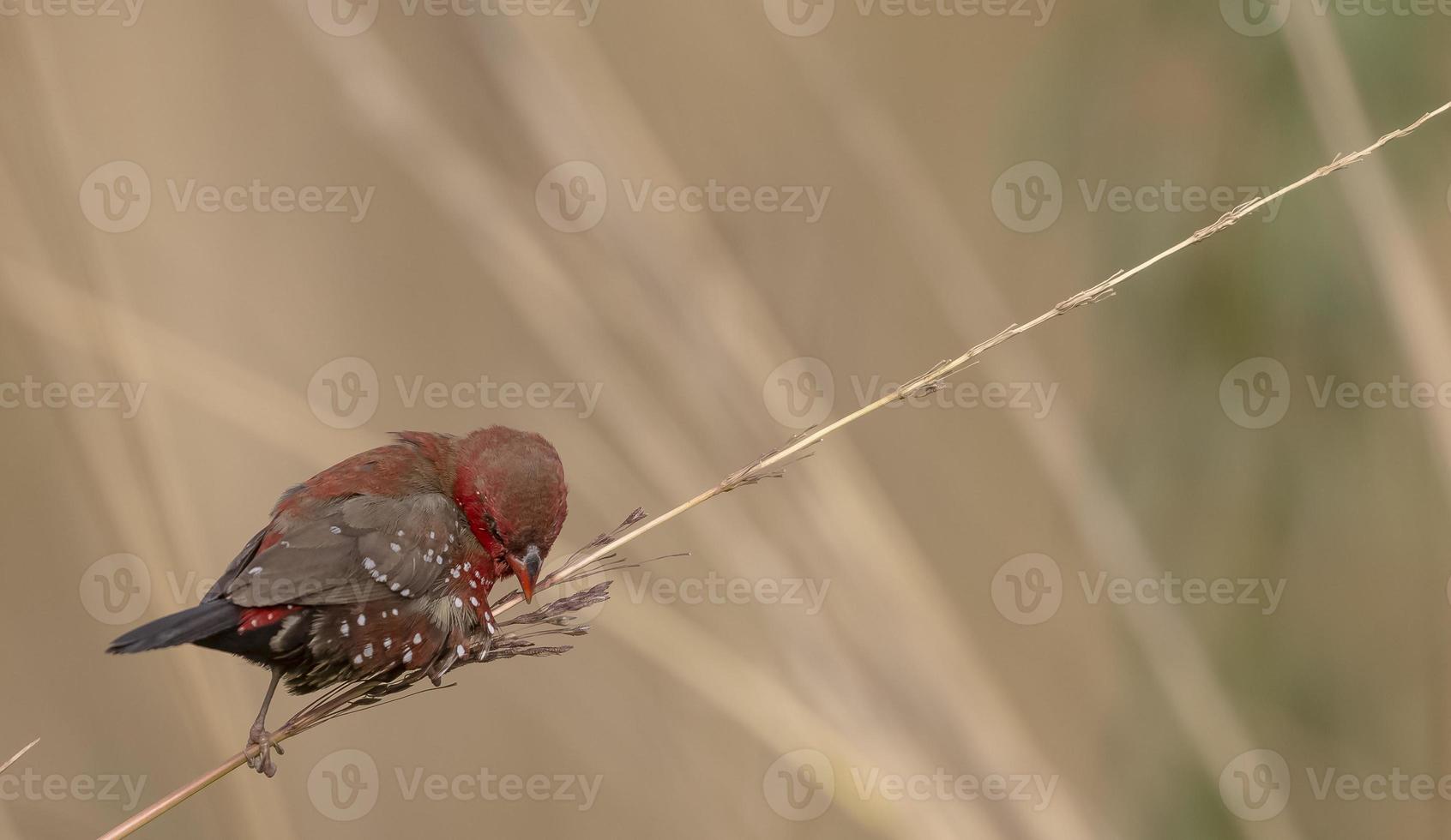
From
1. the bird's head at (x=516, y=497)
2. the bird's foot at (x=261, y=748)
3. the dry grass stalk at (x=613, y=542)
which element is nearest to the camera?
the dry grass stalk at (x=613, y=542)

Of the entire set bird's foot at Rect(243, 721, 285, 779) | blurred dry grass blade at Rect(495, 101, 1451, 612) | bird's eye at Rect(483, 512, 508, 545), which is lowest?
blurred dry grass blade at Rect(495, 101, 1451, 612)

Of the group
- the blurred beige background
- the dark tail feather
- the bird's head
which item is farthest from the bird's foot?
the blurred beige background

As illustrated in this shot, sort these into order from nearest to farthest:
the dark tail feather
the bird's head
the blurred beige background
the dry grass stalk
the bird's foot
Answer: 1. the dark tail feather
2. the dry grass stalk
3. the bird's foot
4. the bird's head
5. the blurred beige background

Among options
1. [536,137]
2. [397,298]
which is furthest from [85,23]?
[536,137]

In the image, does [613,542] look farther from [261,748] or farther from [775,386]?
[775,386]

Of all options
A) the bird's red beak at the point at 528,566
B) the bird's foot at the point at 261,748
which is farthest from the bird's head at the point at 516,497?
the bird's foot at the point at 261,748

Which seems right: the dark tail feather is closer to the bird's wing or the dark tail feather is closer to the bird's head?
the bird's wing

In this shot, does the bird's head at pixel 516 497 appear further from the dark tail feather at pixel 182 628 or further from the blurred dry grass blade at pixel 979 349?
the dark tail feather at pixel 182 628
